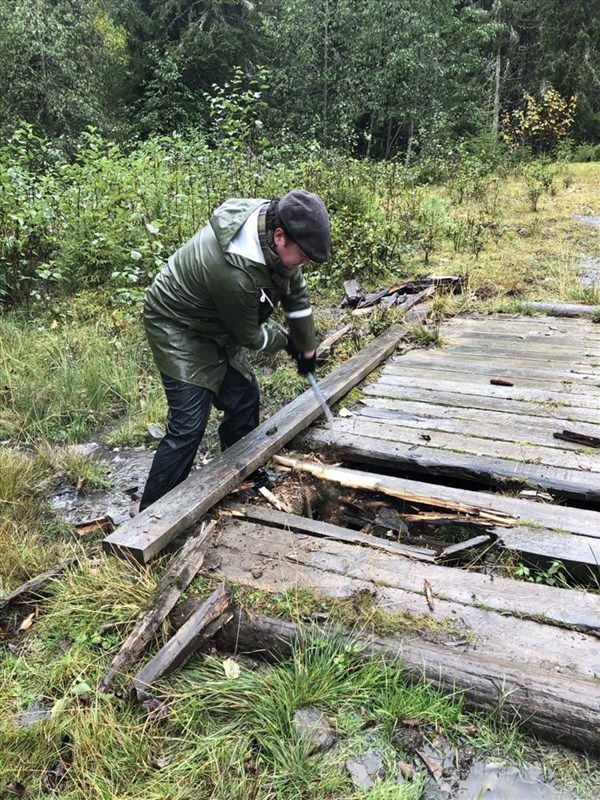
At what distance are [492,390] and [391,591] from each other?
8.43 ft

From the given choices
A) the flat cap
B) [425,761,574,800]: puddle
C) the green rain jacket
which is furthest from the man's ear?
[425,761,574,800]: puddle

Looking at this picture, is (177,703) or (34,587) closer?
(177,703)

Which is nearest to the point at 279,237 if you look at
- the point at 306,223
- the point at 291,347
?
the point at 306,223

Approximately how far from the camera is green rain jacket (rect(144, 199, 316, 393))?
3.15 meters

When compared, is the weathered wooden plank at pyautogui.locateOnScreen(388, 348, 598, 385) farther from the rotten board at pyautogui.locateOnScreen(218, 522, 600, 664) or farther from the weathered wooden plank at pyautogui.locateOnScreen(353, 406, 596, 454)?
the rotten board at pyautogui.locateOnScreen(218, 522, 600, 664)

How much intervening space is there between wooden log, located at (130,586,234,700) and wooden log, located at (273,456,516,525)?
1.17 meters

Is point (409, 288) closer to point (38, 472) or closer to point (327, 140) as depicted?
point (38, 472)

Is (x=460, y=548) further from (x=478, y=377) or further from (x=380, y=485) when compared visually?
(x=478, y=377)

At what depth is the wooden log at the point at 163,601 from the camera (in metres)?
2.25

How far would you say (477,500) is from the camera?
10.4 feet

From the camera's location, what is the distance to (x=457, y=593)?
248 cm

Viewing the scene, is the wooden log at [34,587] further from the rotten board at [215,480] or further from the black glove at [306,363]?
the black glove at [306,363]

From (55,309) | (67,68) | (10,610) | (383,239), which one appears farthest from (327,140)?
(10,610)

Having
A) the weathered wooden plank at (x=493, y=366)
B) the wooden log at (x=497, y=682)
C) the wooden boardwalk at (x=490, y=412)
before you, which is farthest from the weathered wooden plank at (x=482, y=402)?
the wooden log at (x=497, y=682)
